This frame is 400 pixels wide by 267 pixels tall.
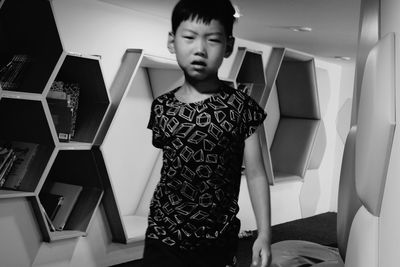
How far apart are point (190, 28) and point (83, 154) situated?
1981 mm

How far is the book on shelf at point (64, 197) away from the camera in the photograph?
345 centimetres

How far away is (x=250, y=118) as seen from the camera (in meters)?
1.67

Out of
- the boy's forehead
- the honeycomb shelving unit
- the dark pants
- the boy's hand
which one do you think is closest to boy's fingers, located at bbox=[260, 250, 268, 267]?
the boy's hand

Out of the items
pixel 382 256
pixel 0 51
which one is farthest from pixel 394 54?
pixel 0 51

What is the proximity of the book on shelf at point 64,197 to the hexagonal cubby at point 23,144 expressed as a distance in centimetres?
42

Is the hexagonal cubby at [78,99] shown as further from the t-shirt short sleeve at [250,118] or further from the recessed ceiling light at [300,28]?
the t-shirt short sleeve at [250,118]

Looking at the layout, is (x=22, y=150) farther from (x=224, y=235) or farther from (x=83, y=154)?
(x=224, y=235)

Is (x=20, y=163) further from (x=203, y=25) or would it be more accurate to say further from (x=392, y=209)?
(x=392, y=209)

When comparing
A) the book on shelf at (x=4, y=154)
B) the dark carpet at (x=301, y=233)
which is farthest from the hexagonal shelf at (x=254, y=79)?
the book on shelf at (x=4, y=154)

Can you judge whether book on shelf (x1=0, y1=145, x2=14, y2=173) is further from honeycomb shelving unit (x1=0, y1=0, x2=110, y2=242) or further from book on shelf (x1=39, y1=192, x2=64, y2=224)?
book on shelf (x1=39, y1=192, x2=64, y2=224)

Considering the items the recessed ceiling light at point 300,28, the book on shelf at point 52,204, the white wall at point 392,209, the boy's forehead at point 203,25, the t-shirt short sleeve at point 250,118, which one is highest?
the recessed ceiling light at point 300,28

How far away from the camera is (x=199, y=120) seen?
1626mm

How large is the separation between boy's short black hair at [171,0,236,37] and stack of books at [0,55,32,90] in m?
1.60

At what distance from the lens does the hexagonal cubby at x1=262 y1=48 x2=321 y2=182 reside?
5941 millimetres
